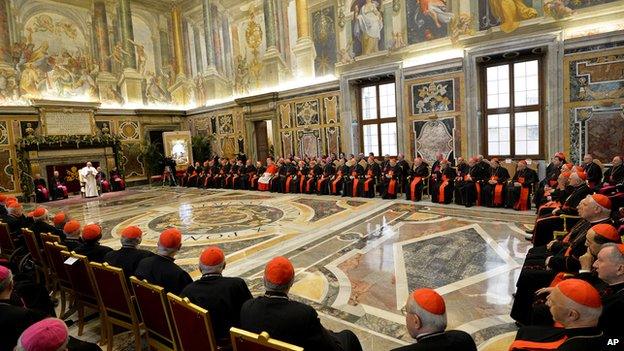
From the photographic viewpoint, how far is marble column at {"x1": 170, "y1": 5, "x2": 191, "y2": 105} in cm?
1756

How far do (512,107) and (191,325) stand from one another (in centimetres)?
977

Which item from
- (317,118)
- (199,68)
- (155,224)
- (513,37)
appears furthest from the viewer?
(199,68)

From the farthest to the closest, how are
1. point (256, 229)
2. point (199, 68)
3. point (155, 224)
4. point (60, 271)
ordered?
1. point (199, 68)
2. point (155, 224)
3. point (256, 229)
4. point (60, 271)

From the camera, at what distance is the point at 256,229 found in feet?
22.0

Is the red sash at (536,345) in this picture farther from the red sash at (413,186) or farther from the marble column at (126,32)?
the marble column at (126,32)

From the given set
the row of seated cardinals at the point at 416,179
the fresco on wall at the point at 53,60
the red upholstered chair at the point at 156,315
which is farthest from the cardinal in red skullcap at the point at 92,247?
the fresco on wall at the point at 53,60

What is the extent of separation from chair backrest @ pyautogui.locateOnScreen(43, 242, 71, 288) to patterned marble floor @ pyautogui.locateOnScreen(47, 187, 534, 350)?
1477 mm

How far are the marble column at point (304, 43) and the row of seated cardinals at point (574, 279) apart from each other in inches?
382

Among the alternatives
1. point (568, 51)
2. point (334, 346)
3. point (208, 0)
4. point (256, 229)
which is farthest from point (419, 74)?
point (208, 0)

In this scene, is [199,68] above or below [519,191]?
above

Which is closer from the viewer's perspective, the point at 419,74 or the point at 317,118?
the point at 419,74

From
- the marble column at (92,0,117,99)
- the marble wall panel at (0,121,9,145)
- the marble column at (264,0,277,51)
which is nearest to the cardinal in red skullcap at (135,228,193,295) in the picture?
the marble column at (264,0,277,51)

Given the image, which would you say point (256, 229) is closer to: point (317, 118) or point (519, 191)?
point (519, 191)

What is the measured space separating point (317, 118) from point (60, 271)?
10.1 meters
